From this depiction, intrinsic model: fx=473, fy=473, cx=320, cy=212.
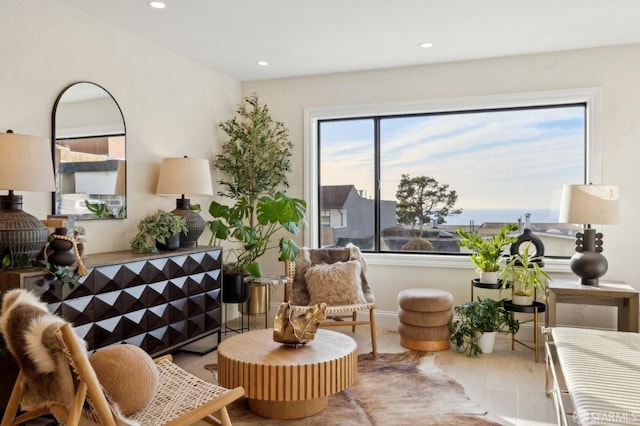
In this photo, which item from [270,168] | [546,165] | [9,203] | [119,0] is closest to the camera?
[9,203]

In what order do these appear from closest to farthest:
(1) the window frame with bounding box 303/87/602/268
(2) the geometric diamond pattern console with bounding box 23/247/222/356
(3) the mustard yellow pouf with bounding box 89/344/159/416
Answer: (3) the mustard yellow pouf with bounding box 89/344/159/416 < (2) the geometric diamond pattern console with bounding box 23/247/222/356 < (1) the window frame with bounding box 303/87/602/268

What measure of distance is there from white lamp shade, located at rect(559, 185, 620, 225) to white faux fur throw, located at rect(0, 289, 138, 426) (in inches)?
132

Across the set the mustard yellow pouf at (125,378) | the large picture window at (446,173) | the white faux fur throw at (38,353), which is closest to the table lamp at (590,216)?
the large picture window at (446,173)

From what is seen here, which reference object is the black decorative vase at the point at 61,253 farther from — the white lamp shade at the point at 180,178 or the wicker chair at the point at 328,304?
the wicker chair at the point at 328,304

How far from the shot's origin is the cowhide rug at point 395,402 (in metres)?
2.70

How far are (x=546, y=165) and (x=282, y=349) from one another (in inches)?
123

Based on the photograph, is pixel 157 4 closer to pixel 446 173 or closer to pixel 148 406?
pixel 148 406

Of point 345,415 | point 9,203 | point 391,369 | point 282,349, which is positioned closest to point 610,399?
point 345,415

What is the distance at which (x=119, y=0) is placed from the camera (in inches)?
125

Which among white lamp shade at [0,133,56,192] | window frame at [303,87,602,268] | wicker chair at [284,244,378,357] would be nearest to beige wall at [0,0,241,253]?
white lamp shade at [0,133,56,192]

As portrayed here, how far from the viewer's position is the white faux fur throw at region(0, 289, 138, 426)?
5.47ft

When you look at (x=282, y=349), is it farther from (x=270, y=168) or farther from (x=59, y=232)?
(x=270, y=168)

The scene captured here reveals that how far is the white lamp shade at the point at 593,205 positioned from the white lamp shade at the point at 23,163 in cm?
360

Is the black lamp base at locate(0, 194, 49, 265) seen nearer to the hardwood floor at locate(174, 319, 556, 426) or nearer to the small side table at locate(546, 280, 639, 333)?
the hardwood floor at locate(174, 319, 556, 426)
